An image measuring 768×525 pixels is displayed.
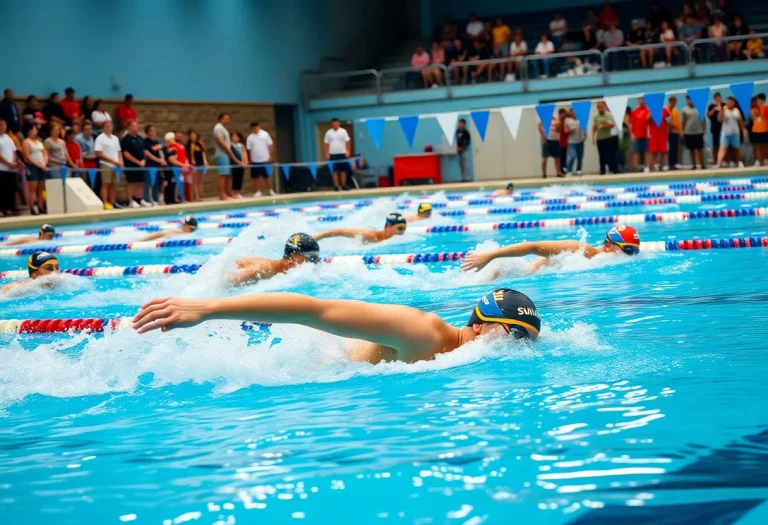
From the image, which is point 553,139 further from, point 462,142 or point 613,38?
point 613,38

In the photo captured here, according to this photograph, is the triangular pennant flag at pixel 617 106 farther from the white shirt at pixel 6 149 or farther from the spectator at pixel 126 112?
the white shirt at pixel 6 149

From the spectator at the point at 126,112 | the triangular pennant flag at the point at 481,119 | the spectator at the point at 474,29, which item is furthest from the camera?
the spectator at the point at 474,29

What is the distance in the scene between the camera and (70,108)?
1667 centimetres

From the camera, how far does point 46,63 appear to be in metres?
18.0

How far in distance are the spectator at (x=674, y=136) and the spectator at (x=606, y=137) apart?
3.90 ft

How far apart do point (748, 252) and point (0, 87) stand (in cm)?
1384

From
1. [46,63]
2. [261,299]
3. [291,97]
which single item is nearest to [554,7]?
[291,97]

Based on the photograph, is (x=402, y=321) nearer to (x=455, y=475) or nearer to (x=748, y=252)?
(x=455, y=475)

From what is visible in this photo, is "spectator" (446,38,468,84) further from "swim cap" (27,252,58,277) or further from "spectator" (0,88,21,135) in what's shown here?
"swim cap" (27,252,58,277)

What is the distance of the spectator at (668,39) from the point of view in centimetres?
2028

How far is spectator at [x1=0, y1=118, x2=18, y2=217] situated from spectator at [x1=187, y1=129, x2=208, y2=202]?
11.5 ft

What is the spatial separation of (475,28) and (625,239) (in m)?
17.5

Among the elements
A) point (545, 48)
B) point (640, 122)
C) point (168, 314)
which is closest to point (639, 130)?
point (640, 122)

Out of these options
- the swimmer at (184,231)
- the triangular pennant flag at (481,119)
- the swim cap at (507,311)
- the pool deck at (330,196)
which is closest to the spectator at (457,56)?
the pool deck at (330,196)
